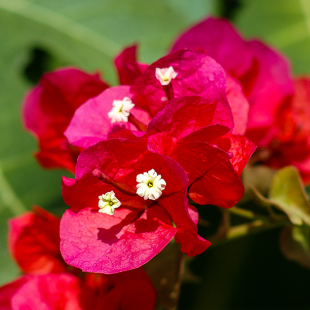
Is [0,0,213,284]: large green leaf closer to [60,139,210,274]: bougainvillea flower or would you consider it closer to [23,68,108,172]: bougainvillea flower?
[23,68,108,172]: bougainvillea flower

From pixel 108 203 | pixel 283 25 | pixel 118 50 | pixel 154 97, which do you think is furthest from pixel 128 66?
pixel 283 25

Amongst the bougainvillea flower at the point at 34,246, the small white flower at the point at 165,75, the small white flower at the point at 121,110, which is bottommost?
the bougainvillea flower at the point at 34,246

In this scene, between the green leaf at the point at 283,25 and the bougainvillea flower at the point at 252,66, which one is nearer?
the bougainvillea flower at the point at 252,66

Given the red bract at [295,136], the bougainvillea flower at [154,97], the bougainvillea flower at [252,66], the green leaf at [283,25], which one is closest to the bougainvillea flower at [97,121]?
the bougainvillea flower at [154,97]

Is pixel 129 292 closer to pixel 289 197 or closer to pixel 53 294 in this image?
pixel 53 294

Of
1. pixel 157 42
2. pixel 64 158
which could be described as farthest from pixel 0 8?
pixel 64 158

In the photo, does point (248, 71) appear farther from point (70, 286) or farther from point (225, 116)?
point (70, 286)

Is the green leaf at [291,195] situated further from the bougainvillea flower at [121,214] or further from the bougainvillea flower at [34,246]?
the bougainvillea flower at [34,246]
